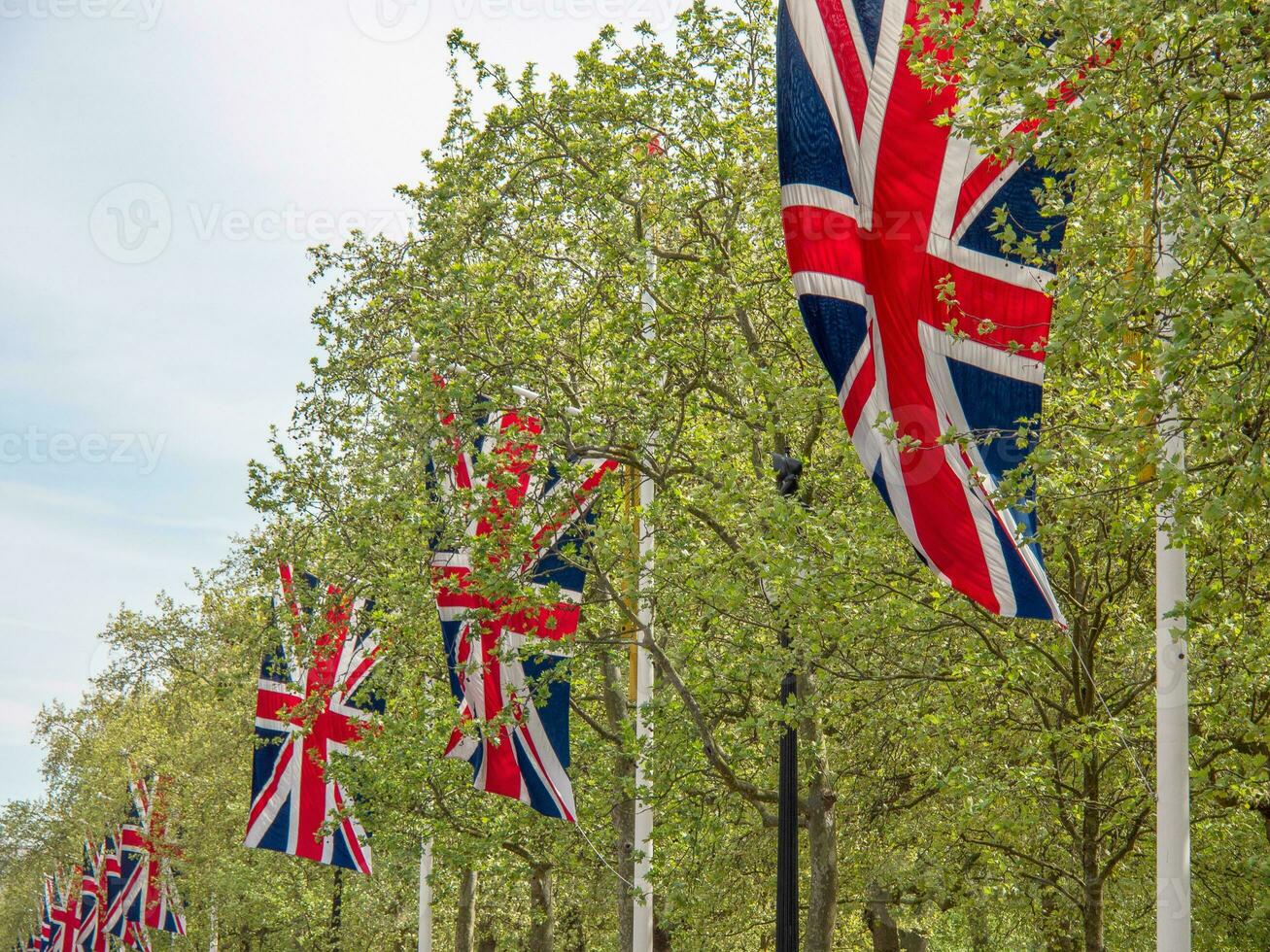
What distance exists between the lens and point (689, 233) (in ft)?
52.9

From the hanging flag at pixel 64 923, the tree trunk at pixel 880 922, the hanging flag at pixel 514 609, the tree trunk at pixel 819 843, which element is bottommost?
the hanging flag at pixel 64 923

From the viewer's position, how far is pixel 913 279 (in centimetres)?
908

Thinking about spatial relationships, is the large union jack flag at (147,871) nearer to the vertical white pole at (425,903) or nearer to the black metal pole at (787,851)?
the vertical white pole at (425,903)

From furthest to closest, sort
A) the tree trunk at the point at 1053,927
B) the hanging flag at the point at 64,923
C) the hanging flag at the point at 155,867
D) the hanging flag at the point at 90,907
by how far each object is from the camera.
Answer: the hanging flag at the point at 64,923, the hanging flag at the point at 90,907, the hanging flag at the point at 155,867, the tree trunk at the point at 1053,927

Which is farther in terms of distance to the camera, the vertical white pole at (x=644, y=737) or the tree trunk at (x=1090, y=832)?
the vertical white pole at (x=644, y=737)

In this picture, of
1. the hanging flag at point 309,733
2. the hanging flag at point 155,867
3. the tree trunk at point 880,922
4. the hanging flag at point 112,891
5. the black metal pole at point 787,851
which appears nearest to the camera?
the black metal pole at point 787,851

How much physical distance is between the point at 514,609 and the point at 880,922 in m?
12.5

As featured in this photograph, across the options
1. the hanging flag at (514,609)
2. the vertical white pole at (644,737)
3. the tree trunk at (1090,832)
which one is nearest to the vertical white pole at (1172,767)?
the tree trunk at (1090,832)

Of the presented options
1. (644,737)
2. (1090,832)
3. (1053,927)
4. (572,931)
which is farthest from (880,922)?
(572,931)

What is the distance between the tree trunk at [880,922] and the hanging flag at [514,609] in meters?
7.04

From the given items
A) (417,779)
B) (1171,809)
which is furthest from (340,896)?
(1171,809)

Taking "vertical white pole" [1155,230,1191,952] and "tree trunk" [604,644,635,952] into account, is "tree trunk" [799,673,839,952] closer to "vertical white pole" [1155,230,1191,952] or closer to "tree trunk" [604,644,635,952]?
"tree trunk" [604,644,635,952]

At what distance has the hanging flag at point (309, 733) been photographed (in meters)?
16.9

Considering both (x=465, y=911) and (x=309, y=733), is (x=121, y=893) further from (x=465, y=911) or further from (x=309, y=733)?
(x=309, y=733)
